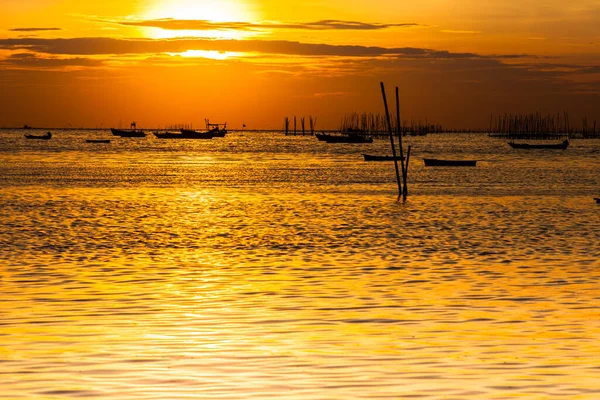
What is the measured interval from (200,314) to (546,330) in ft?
20.0

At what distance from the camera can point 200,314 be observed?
18391 millimetres

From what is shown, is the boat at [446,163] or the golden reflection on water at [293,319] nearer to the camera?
the golden reflection on water at [293,319]

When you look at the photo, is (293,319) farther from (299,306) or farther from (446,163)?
(446,163)

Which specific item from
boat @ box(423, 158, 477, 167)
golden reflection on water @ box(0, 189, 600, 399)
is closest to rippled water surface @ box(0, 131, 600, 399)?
golden reflection on water @ box(0, 189, 600, 399)

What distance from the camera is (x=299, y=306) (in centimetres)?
1938

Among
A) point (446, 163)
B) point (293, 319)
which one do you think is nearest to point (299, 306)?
point (293, 319)

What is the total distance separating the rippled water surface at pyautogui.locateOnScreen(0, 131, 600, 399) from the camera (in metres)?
13.2

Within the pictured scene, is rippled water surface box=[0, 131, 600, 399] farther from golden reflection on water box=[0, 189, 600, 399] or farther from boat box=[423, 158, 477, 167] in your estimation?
boat box=[423, 158, 477, 167]

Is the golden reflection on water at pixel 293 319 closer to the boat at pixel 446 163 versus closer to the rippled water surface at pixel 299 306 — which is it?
the rippled water surface at pixel 299 306

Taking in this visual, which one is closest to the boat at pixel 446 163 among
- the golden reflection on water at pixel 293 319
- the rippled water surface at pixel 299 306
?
the rippled water surface at pixel 299 306

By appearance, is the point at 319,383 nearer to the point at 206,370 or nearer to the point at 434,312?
the point at 206,370

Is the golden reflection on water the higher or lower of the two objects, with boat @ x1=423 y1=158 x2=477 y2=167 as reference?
higher

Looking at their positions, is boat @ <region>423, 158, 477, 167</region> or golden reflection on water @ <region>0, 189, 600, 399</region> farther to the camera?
boat @ <region>423, 158, 477, 167</region>

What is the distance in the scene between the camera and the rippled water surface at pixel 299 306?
43.2ft
